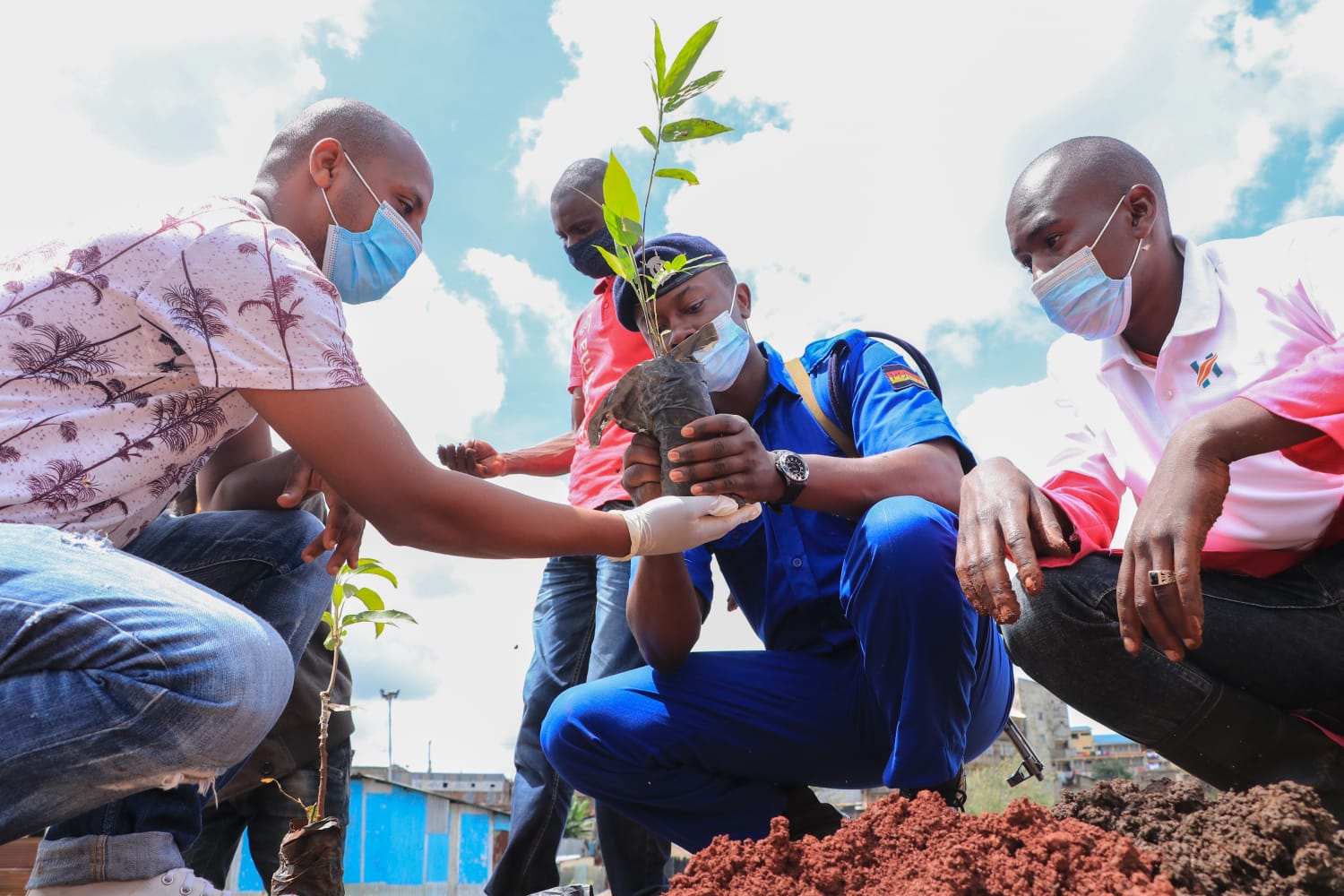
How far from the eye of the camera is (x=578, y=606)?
3.21 meters

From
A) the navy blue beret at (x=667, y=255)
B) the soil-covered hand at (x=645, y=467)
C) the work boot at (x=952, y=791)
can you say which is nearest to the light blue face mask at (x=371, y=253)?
the navy blue beret at (x=667, y=255)

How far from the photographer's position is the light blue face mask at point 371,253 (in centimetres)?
233

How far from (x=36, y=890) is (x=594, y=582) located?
178 cm

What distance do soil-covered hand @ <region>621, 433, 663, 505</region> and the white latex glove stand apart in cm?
16

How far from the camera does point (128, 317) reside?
177cm

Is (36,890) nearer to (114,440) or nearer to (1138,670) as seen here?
(114,440)

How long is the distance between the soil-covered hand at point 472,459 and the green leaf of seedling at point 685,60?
5.20 ft

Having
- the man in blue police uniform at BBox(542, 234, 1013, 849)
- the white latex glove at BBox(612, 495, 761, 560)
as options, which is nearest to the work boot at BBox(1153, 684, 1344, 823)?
the man in blue police uniform at BBox(542, 234, 1013, 849)

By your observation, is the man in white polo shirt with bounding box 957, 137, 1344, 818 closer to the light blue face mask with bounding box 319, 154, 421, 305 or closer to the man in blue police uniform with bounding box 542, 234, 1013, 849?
the man in blue police uniform with bounding box 542, 234, 1013, 849

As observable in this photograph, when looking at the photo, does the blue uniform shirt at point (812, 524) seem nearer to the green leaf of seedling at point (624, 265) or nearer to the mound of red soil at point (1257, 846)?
the green leaf of seedling at point (624, 265)

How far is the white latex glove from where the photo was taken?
2.06m

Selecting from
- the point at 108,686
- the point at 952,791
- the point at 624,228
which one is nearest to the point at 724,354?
the point at 624,228

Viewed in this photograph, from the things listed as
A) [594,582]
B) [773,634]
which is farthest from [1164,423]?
[594,582]

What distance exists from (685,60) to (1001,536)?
139 cm
